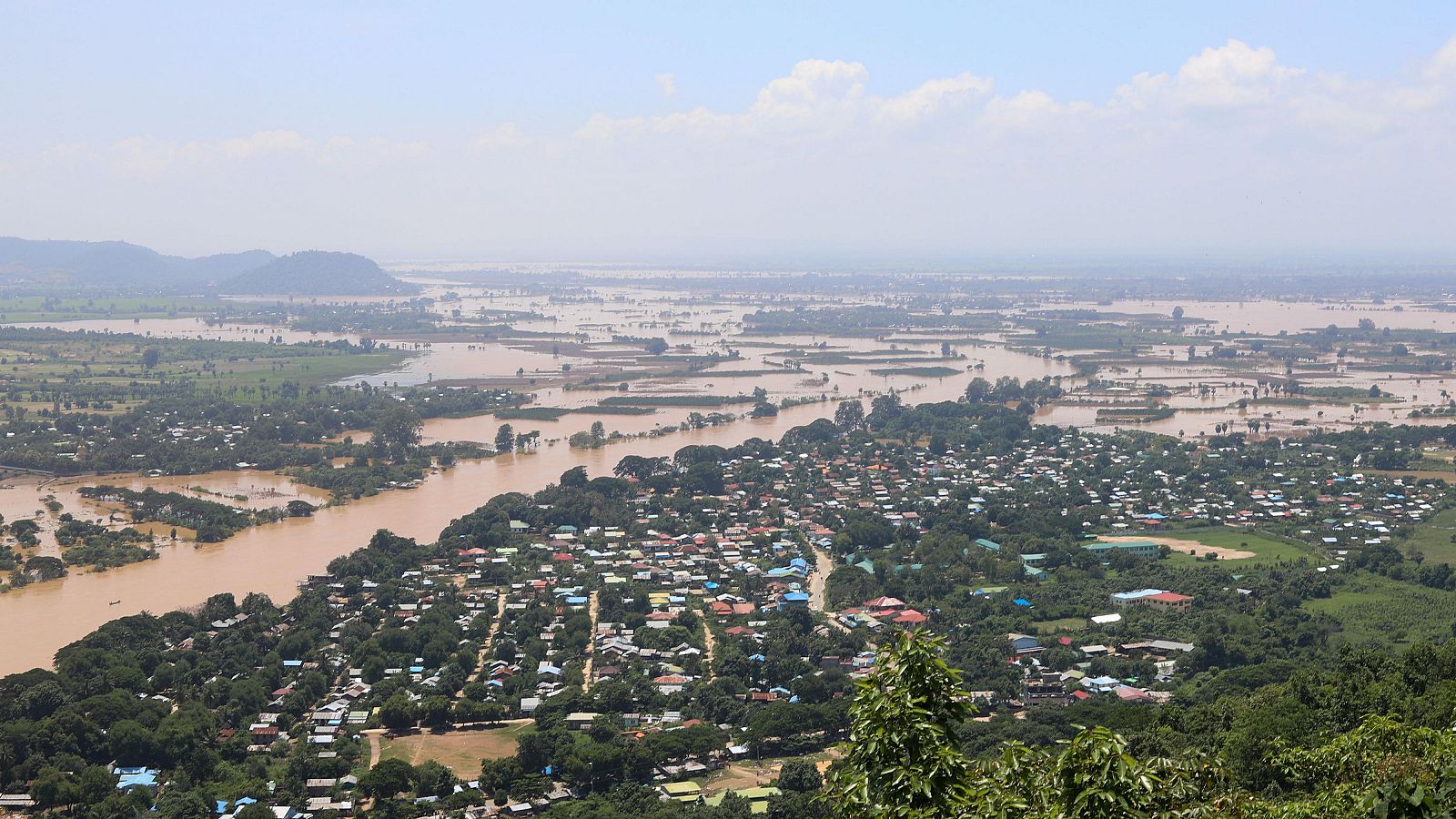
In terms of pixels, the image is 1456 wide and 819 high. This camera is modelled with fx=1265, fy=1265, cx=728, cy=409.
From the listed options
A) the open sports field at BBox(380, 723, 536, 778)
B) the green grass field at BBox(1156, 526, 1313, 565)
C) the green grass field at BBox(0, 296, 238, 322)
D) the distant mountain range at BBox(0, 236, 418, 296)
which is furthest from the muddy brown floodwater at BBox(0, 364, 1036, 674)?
the distant mountain range at BBox(0, 236, 418, 296)

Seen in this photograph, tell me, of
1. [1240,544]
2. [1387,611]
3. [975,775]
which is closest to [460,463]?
[1240,544]

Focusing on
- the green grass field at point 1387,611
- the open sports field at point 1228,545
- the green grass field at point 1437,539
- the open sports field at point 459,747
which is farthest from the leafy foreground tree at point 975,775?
the green grass field at point 1437,539

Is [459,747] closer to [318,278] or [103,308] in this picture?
[103,308]

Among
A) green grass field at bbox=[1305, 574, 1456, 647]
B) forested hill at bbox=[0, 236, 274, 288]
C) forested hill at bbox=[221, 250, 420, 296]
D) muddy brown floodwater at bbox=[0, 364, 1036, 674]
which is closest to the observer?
green grass field at bbox=[1305, 574, 1456, 647]

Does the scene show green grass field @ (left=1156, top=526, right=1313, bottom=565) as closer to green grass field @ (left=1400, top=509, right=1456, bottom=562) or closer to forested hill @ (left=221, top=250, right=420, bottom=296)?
green grass field @ (left=1400, top=509, right=1456, bottom=562)

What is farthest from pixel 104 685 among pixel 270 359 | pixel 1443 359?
pixel 1443 359

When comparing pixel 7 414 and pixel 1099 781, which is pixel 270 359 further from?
pixel 1099 781
